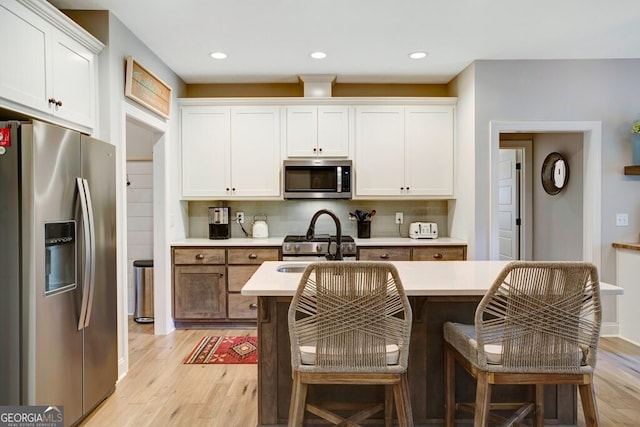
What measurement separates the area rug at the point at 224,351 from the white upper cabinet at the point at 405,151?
1.85m

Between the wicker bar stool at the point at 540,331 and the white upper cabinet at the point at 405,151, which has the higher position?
the white upper cabinet at the point at 405,151

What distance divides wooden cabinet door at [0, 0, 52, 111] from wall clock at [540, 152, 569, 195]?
466cm

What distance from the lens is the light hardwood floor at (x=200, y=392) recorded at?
229 cm

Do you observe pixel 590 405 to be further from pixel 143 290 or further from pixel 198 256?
pixel 143 290

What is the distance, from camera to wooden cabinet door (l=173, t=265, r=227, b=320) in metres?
3.93

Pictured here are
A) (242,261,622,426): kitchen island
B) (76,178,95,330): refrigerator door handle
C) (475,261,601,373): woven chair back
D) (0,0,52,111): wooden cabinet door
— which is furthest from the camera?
(76,178,95,330): refrigerator door handle

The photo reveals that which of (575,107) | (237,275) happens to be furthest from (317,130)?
(575,107)

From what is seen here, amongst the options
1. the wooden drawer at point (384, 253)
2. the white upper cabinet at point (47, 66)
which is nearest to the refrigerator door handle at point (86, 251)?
the white upper cabinet at point (47, 66)

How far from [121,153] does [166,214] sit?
1009 mm

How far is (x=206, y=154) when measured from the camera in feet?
13.9

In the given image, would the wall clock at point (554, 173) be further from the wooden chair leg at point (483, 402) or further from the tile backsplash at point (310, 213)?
the wooden chair leg at point (483, 402)

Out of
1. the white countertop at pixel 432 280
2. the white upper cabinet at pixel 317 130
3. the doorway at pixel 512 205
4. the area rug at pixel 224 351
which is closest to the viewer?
the white countertop at pixel 432 280

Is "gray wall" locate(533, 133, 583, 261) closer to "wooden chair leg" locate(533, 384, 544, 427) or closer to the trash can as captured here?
"wooden chair leg" locate(533, 384, 544, 427)

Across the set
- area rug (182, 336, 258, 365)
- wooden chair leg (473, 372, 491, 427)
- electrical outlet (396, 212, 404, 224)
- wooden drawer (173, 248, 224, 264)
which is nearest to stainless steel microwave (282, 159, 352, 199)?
electrical outlet (396, 212, 404, 224)
